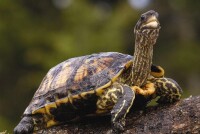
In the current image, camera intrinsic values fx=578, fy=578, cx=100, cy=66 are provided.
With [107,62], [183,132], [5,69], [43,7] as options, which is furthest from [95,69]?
[43,7]

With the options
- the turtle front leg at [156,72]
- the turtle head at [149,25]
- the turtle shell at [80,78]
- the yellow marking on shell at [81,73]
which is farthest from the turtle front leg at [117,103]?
the turtle head at [149,25]

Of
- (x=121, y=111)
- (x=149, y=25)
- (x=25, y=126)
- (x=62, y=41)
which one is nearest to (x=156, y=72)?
(x=149, y=25)

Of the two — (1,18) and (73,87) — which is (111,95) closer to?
(73,87)

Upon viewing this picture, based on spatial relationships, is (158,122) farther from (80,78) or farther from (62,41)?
(62,41)

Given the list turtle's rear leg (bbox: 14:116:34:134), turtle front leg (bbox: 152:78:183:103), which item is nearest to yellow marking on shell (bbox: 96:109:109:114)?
turtle front leg (bbox: 152:78:183:103)

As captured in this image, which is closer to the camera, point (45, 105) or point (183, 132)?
point (183, 132)
